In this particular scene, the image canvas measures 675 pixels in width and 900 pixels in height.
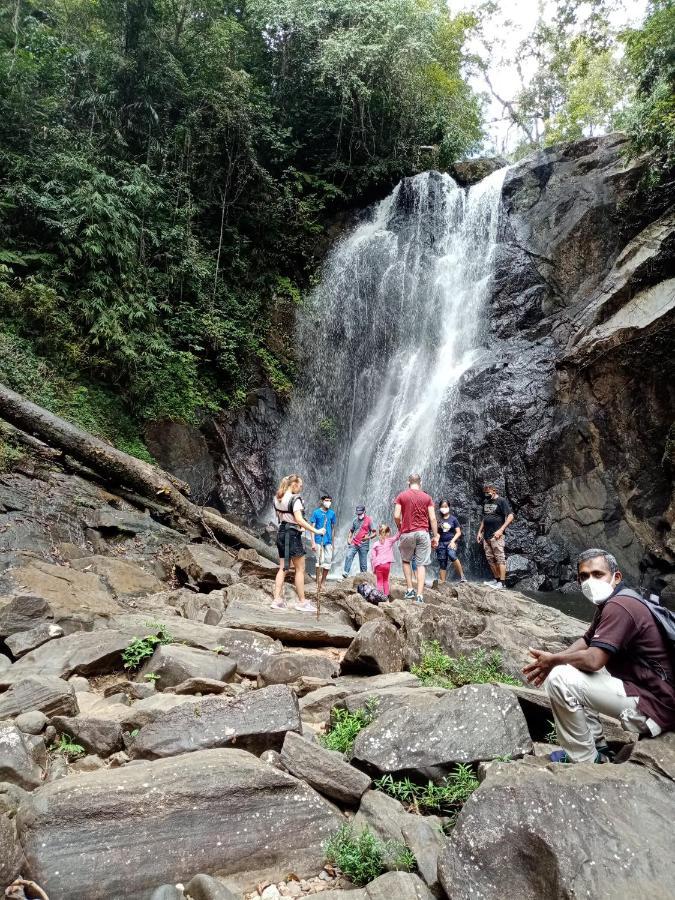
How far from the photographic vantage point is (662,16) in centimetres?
1307

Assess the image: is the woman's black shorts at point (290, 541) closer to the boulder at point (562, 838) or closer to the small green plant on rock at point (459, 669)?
the small green plant on rock at point (459, 669)

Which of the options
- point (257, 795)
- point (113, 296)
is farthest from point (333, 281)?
point (257, 795)

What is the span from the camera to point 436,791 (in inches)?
107

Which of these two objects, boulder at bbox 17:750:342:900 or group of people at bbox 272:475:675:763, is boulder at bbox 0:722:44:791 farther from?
group of people at bbox 272:475:675:763

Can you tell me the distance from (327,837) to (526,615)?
19.7 feet

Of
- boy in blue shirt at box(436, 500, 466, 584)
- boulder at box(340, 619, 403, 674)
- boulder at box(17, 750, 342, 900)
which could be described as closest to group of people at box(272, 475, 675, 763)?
boulder at box(17, 750, 342, 900)

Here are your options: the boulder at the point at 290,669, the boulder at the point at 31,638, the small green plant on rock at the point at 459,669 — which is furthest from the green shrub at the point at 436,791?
the boulder at the point at 31,638

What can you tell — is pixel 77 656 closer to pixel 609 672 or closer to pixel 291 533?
pixel 291 533

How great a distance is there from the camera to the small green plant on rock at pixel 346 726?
317 cm

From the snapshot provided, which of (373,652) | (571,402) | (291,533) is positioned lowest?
(373,652)

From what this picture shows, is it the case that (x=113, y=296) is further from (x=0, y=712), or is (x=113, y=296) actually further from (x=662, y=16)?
(x=662, y=16)

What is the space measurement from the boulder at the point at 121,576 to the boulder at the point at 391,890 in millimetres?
5076

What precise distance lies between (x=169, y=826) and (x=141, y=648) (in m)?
2.18

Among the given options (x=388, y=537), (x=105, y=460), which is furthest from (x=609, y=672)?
(x=105, y=460)
